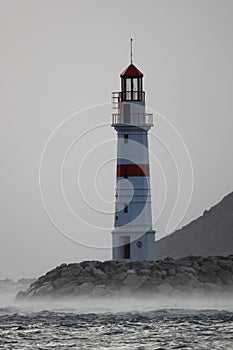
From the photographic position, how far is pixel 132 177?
72125 mm

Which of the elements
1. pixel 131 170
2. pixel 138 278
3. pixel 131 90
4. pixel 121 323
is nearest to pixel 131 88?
pixel 131 90

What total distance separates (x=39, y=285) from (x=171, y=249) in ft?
102

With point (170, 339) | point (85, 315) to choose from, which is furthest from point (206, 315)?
point (170, 339)

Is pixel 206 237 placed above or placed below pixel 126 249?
above

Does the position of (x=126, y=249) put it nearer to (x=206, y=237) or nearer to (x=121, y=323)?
(x=121, y=323)

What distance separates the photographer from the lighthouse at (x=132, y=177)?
72.2 metres

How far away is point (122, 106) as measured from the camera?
7331cm

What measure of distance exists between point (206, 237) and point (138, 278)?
34244mm

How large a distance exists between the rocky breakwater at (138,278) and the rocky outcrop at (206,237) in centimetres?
2499

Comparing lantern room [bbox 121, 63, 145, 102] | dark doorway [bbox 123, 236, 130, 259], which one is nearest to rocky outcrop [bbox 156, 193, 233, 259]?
dark doorway [bbox 123, 236, 130, 259]

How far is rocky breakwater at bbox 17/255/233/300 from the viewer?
71562 mm

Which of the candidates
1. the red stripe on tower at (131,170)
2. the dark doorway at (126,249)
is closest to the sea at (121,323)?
the dark doorway at (126,249)

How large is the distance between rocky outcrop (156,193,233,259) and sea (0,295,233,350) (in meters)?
28.3

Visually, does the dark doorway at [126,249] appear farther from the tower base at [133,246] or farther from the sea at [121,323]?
the sea at [121,323]
